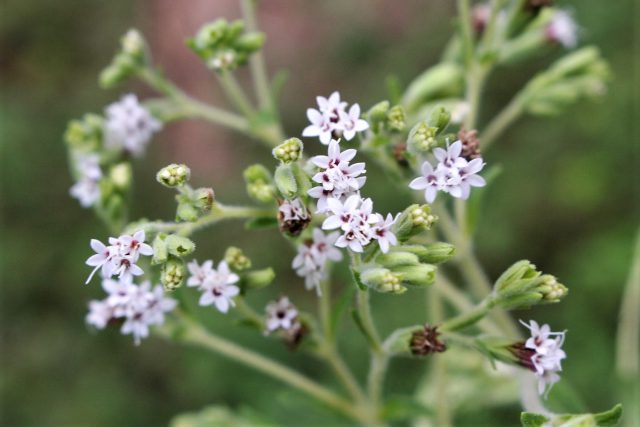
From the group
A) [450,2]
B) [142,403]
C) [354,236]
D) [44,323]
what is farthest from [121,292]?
[450,2]

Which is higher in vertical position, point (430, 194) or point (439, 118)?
point (439, 118)

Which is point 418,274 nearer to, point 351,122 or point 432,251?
point 432,251

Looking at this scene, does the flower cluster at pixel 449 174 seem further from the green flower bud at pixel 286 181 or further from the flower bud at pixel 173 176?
the flower bud at pixel 173 176

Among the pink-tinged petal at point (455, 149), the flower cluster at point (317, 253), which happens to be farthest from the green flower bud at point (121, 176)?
the pink-tinged petal at point (455, 149)

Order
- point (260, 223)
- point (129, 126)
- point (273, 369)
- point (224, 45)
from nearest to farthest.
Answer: point (260, 223) → point (273, 369) → point (224, 45) → point (129, 126)

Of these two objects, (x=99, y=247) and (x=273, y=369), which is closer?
(x=99, y=247)

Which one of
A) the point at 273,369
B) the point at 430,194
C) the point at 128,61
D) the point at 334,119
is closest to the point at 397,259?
the point at 430,194
